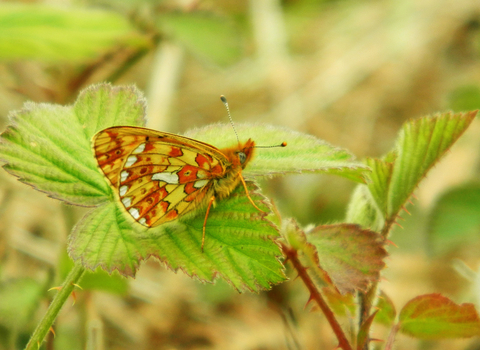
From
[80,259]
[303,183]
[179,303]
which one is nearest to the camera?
[80,259]

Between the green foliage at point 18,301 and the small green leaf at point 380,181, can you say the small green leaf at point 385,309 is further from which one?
the green foliage at point 18,301

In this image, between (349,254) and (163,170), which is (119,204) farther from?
(349,254)

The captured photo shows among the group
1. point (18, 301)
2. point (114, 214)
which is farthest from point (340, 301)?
point (18, 301)

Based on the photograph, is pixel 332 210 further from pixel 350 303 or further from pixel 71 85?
pixel 350 303

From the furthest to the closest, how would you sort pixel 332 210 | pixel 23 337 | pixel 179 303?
pixel 332 210 < pixel 179 303 < pixel 23 337

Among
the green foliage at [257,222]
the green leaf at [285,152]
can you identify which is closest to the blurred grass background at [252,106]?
the green foliage at [257,222]

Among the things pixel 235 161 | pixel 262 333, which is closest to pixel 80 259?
pixel 235 161

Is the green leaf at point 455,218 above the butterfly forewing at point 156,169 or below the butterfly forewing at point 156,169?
above
